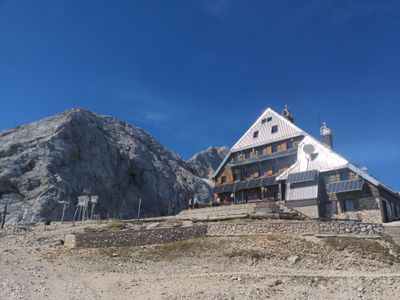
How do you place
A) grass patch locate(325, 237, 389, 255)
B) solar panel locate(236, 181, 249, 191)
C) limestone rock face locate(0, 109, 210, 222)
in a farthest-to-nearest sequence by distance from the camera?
1. limestone rock face locate(0, 109, 210, 222)
2. solar panel locate(236, 181, 249, 191)
3. grass patch locate(325, 237, 389, 255)

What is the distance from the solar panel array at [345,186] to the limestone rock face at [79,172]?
4425cm

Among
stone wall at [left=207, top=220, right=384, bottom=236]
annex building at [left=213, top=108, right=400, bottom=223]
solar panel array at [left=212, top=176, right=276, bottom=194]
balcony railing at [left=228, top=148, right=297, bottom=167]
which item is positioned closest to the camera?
stone wall at [left=207, top=220, right=384, bottom=236]

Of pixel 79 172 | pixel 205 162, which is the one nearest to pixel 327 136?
pixel 79 172

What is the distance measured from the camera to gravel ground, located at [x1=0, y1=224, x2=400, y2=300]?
20969 millimetres

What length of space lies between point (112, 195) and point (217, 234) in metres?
56.6

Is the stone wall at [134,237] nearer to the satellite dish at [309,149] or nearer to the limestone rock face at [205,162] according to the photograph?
the satellite dish at [309,149]

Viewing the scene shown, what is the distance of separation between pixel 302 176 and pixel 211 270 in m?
24.9

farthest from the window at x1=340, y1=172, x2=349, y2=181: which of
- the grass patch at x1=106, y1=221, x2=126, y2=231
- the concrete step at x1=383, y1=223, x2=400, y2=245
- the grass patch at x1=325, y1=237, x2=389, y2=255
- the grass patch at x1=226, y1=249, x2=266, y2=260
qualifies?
the grass patch at x1=106, y1=221, x2=126, y2=231

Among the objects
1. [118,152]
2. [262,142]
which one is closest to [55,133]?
[118,152]

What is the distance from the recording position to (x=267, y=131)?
189 ft

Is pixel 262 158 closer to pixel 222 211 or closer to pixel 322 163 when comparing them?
pixel 322 163

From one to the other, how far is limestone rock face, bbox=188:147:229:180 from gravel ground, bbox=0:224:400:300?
10732 centimetres

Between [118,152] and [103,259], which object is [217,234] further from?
[118,152]

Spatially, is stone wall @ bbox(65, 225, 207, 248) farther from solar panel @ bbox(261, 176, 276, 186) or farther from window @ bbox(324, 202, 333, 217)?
solar panel @ bbox(261, 176, 276, 186)
